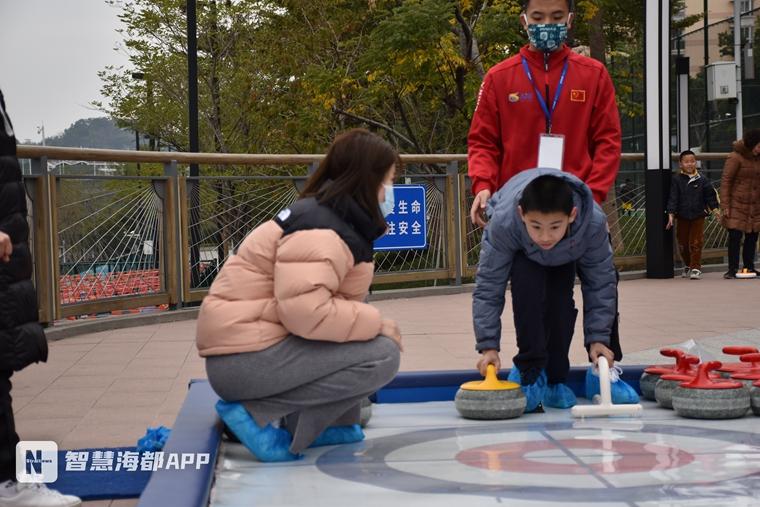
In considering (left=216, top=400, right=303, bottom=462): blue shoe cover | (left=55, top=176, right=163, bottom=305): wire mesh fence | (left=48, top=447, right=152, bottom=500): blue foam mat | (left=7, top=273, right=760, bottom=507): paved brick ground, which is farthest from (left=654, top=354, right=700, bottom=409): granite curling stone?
(left=55, top=176, right=163, bottom=305): wire mesh fence

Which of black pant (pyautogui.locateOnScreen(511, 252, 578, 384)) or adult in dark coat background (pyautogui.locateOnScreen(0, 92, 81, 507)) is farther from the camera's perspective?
black pant (pyautogui.locateOnScreen(511, 252, 578, 384))

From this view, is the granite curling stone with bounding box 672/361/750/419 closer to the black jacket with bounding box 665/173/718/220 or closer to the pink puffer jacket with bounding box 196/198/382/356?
the pink puffer jacket with bounding box 196/198/382/356

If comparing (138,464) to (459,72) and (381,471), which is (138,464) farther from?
(459,72)

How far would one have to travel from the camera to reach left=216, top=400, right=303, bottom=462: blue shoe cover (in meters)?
3.84

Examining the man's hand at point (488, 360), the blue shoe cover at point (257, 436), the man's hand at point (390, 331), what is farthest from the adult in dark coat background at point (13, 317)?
the man's hand at point (488, 360)

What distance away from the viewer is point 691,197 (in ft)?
47.0

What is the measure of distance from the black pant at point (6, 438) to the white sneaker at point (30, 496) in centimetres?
4

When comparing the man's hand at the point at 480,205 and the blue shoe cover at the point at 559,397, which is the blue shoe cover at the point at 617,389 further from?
the man's hand at the point at 480,205

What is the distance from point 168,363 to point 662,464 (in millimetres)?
4507

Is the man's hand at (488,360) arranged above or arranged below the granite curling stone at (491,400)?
above

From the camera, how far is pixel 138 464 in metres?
4.30

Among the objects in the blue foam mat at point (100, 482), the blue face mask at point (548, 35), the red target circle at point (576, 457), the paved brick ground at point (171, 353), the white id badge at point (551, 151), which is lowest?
the paved brick ground at point (171, 353)

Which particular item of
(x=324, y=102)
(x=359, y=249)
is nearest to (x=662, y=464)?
(x=359, y=249)
